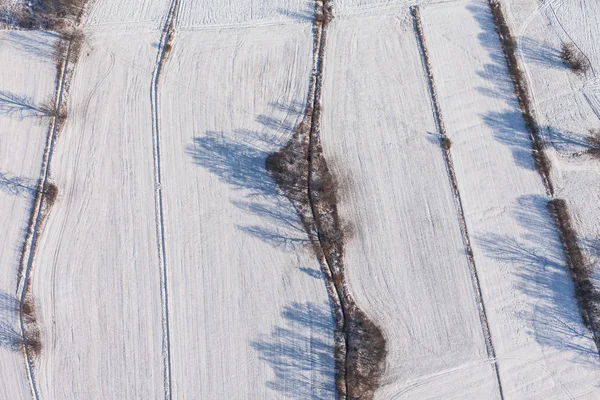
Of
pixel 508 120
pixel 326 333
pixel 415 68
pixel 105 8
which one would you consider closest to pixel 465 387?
pixel 326 333

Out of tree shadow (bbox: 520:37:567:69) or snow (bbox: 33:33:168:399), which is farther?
tree shadow (bbox: 520:37:567:69)

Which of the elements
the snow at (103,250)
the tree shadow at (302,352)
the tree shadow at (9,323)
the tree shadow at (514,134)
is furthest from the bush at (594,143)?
the tree shadow at (9,323)

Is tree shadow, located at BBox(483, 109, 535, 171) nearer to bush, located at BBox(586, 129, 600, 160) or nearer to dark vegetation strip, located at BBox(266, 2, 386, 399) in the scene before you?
bush, located at BBox(586, 129, 600, 160)

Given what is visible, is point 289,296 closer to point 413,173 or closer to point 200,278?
point 200,278

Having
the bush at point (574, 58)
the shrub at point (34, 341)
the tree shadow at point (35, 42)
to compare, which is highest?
the tree shadow at point (35, 42)

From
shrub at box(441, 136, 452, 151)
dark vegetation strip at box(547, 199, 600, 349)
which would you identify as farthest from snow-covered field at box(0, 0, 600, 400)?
dark vegetation strip at box(547, 199, 600, 349)

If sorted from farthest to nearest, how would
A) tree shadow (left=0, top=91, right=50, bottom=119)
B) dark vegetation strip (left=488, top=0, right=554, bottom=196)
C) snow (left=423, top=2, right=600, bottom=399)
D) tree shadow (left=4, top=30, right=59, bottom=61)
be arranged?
tree shadow (left=4, top=30, right=59, bottom=61) → tree shadow (left=0, top=91, right=50, bottom=119) → dark vegetation strip (left=488, top=0, right=554, bottom=196) → snow (left=423, top=2, right=600, bottom=399)

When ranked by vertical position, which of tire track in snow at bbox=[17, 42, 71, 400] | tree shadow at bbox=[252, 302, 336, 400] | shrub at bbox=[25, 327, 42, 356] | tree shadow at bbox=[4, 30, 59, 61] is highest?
tree shadow at bbox=[4, 30, 59, 61]

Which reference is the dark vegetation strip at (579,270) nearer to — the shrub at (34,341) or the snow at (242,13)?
the snow at (242,13)
